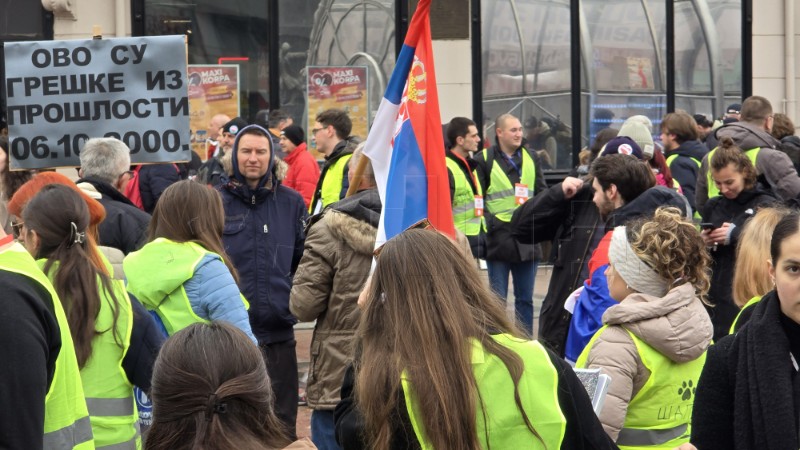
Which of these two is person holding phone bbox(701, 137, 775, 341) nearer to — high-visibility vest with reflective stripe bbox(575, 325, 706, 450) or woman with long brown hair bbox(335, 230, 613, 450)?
high-visibility vest with reflective stripe bbox(575, 325, 706, 450)

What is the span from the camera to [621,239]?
461 cm

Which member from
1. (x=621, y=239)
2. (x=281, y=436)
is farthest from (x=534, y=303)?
(x=281, y=436)

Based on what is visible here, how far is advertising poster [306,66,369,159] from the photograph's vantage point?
592 inches

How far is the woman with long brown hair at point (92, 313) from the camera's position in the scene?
4488mm

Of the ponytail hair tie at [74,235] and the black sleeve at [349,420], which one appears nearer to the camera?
the black sleeve at [349,420]

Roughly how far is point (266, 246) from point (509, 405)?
13.6 ft

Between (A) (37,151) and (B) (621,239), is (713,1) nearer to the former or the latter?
(A) (37,151)

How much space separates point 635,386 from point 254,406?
210 centimetres

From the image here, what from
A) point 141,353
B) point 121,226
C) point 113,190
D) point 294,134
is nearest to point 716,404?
point 141,353

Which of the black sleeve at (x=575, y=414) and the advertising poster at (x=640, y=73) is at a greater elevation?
the advertising poster at (x=640, y=73)

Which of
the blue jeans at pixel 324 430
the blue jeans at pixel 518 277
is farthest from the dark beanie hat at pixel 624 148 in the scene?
the blue jeans at pixel 518 277

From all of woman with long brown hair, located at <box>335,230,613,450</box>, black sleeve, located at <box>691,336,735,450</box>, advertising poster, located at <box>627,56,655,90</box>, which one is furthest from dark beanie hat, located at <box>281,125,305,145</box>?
woman with long brown hair, located at <box>335,230,613,450</box>

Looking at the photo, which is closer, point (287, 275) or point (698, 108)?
point (287, 275)

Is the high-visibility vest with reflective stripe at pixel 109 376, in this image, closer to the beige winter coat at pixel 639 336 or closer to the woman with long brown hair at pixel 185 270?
the woman with long brown hair at pixel 185 270
